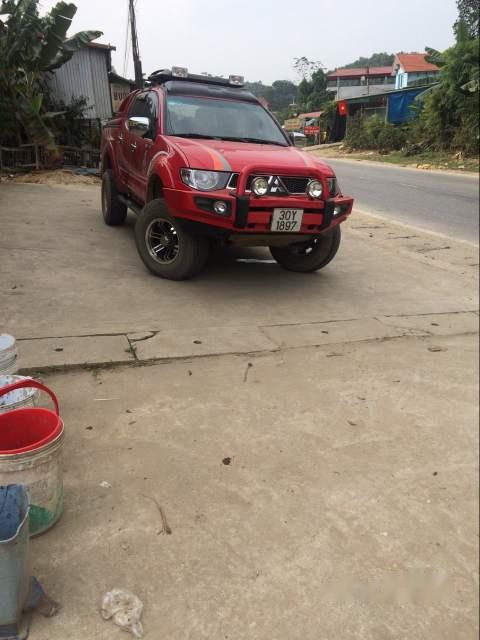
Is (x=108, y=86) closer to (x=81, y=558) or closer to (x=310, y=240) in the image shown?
(x=310, y=240)

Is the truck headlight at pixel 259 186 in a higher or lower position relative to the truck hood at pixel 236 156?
lower

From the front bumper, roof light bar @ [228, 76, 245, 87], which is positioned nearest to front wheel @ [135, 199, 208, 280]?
the front bumper

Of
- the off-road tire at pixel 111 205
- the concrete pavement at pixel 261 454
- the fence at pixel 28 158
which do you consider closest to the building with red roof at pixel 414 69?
the concrete pavement at pixel 261 454

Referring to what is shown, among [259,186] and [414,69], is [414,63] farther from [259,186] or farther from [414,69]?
[259,186]

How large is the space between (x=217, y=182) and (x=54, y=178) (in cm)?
882

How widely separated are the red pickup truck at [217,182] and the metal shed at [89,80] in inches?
392

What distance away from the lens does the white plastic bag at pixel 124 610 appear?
1.52 metres

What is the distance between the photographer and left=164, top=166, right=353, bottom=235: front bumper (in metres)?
3.79

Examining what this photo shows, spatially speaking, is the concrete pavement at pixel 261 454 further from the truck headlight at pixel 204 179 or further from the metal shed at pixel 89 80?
the metal shed at pixel 89 80

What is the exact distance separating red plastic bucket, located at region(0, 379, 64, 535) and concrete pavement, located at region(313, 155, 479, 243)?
4.82 feet

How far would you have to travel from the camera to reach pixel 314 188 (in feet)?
13.1

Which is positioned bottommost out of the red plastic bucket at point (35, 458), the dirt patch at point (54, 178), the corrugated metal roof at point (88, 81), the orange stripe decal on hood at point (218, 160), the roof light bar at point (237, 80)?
the red plastic bucket at point (35, 458)

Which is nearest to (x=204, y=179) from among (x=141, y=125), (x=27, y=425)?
(x=141, y=125)

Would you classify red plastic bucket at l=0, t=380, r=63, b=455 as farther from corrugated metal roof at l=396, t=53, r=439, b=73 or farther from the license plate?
the license plate
